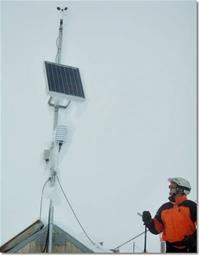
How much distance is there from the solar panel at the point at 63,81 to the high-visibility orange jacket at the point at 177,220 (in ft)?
3.13

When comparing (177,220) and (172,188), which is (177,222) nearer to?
(177,220)

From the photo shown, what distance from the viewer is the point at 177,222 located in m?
1.81

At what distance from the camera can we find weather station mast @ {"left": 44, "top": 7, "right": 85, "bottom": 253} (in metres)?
1.91

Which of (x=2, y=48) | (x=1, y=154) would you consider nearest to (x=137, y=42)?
(x=2, y=48)

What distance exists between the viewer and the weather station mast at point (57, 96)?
1.91 m

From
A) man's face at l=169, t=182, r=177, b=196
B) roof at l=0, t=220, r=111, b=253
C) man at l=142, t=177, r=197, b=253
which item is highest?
man's face at l=169, t=182, r=177, b=196

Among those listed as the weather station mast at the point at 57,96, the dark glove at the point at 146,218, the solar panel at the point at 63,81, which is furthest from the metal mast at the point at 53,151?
the dark glove at the point at 146,218

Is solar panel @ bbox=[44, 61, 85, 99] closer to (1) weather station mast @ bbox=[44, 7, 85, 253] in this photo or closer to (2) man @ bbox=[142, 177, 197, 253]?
(1) weather station mast @ bbox=[44, 7, 85, 253]

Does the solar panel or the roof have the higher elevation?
the solar panel

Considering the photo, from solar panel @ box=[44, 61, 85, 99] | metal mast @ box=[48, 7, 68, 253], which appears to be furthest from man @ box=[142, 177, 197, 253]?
solar panel @ box=[44, 61, 85, 99]

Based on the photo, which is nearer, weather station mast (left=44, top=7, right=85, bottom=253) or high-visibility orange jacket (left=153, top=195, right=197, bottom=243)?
high-visibility orange jacket (left=153, top=195, right=197, bottom=243)

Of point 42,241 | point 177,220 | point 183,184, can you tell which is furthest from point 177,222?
point 42,241

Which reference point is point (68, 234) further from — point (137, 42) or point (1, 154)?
point (137, 42)

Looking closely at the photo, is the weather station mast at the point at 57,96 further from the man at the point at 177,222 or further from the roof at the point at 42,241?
the man at the point at 177,222
